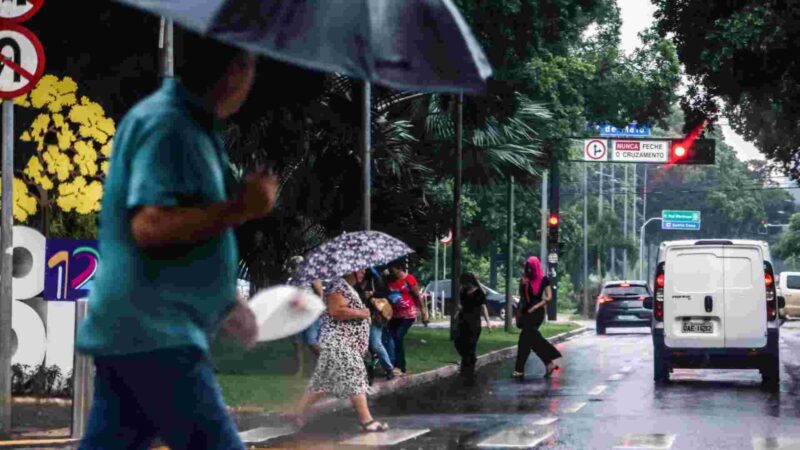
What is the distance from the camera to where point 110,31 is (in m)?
17.2

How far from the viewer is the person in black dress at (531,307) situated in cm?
2123

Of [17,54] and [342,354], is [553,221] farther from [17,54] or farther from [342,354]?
[17,54]

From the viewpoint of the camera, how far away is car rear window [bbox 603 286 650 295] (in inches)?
1680

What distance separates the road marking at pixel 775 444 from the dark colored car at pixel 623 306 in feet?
98.6

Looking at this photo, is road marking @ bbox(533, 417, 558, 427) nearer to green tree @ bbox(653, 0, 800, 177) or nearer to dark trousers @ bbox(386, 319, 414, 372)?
dark trousers @ bbox(386, 319, 414, 372)

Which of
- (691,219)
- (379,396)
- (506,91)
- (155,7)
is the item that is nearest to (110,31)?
(379,396)

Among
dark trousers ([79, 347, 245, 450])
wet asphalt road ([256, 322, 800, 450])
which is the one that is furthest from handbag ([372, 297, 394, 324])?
dark trousers ([79, 347, 245, 450])

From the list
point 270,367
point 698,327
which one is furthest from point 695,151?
point 270,367

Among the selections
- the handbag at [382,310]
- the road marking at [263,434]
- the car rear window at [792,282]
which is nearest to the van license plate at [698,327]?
the handbag at [382,310]

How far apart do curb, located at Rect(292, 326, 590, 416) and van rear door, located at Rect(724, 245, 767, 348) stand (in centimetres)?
391

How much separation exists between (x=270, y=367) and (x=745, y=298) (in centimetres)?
595

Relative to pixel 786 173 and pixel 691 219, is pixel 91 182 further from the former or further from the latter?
pixel 691 219

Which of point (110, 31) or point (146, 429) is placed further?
point (110, 31)

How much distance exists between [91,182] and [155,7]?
1117cm
